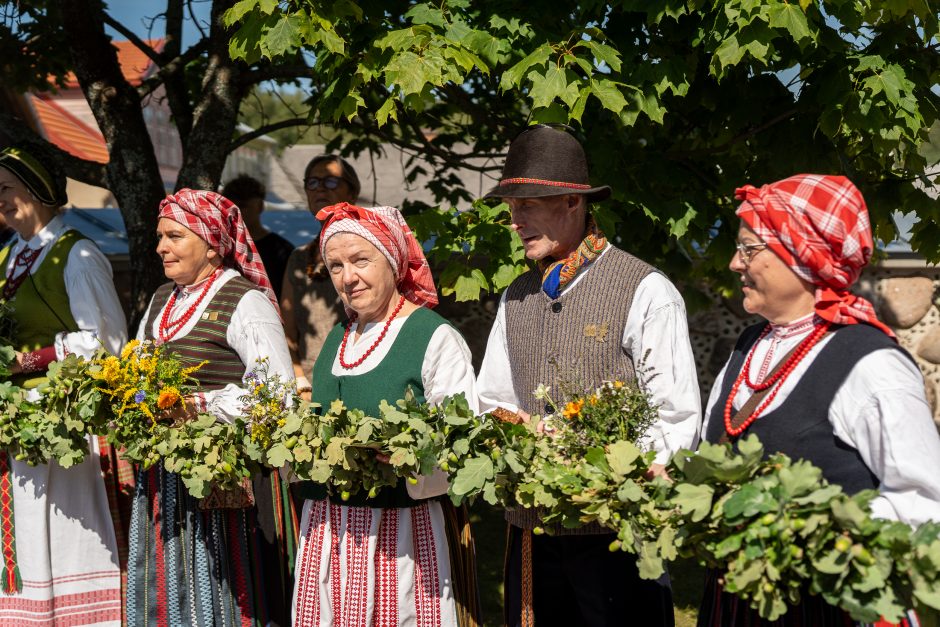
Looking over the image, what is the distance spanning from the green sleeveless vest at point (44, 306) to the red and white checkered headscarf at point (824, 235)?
2.66m

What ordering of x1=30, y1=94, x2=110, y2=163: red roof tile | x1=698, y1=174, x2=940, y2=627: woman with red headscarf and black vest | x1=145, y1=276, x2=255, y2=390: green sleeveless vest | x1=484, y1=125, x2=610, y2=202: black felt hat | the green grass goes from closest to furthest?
x1=698, y1=174, x2=940, y2=627: woman with red headscarf and black vest
x1=484, y1=125, x2=610, y2=202: black felt hat
x1=145, y1=276, x2=255, y2=390: green sleeveless vest
the green grass
x1=30, y1=94, x2=110, y2=163: red roof tile

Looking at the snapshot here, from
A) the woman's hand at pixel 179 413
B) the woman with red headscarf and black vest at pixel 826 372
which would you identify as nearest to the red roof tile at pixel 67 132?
the woman's hand at pixel 179 413

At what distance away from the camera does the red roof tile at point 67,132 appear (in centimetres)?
1625

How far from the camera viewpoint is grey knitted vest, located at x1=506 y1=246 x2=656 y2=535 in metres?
2.68

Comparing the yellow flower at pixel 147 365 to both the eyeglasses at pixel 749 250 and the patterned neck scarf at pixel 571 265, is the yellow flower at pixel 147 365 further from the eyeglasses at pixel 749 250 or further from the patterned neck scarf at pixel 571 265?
the eyeglasses at pixel 749 250

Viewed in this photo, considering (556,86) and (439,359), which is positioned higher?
(556,86)

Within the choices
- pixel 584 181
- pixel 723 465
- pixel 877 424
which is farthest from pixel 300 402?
pixel 877 424

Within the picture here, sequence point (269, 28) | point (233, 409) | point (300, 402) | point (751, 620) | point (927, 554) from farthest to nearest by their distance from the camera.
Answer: point (269, 28) < point (233, 409) < point (300, 402) < point (751, 620) < point (927, 554)

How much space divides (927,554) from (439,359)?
1478 mm

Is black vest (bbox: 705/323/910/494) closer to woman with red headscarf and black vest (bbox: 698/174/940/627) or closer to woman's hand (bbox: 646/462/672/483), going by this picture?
woman with red headscarf and black vest (bbox: 698/174/940/627)

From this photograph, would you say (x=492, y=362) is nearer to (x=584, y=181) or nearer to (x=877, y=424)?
(x=584, y=181)

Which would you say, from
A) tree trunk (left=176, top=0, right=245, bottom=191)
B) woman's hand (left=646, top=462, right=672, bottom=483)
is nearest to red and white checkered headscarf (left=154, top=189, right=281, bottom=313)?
tree trunk (left=176, top=0, right=245, bottom=191)

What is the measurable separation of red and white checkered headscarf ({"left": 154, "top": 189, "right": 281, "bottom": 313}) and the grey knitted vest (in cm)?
106

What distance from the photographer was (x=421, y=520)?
286 centimetres
